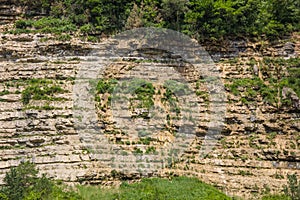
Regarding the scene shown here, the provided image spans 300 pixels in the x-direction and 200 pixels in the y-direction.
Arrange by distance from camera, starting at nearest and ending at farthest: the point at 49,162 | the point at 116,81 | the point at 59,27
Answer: the point at 49,162, the point at 116,81, the point at 59,27

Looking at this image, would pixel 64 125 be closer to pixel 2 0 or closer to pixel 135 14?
pixel 135 14

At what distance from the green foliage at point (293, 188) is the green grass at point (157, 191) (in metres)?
2.92

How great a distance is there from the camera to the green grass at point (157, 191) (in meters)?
18.4

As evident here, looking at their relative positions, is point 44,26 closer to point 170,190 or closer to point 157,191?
point 157,191

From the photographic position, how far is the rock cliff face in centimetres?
1995

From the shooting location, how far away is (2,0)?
87.2 ft

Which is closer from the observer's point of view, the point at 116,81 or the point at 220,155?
the point at 220,155

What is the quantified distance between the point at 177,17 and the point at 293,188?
1333cm

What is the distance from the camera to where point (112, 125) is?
70.6 ft

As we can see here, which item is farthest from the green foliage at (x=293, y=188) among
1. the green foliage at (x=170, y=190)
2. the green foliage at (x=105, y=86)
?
the green foliage at (x=105, y=86)

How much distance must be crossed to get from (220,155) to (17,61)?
42.0ft

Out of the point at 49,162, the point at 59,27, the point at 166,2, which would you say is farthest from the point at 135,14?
the point at 49,162

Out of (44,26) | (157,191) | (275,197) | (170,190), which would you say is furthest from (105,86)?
(275,197)

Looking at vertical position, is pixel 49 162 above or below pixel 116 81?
below
